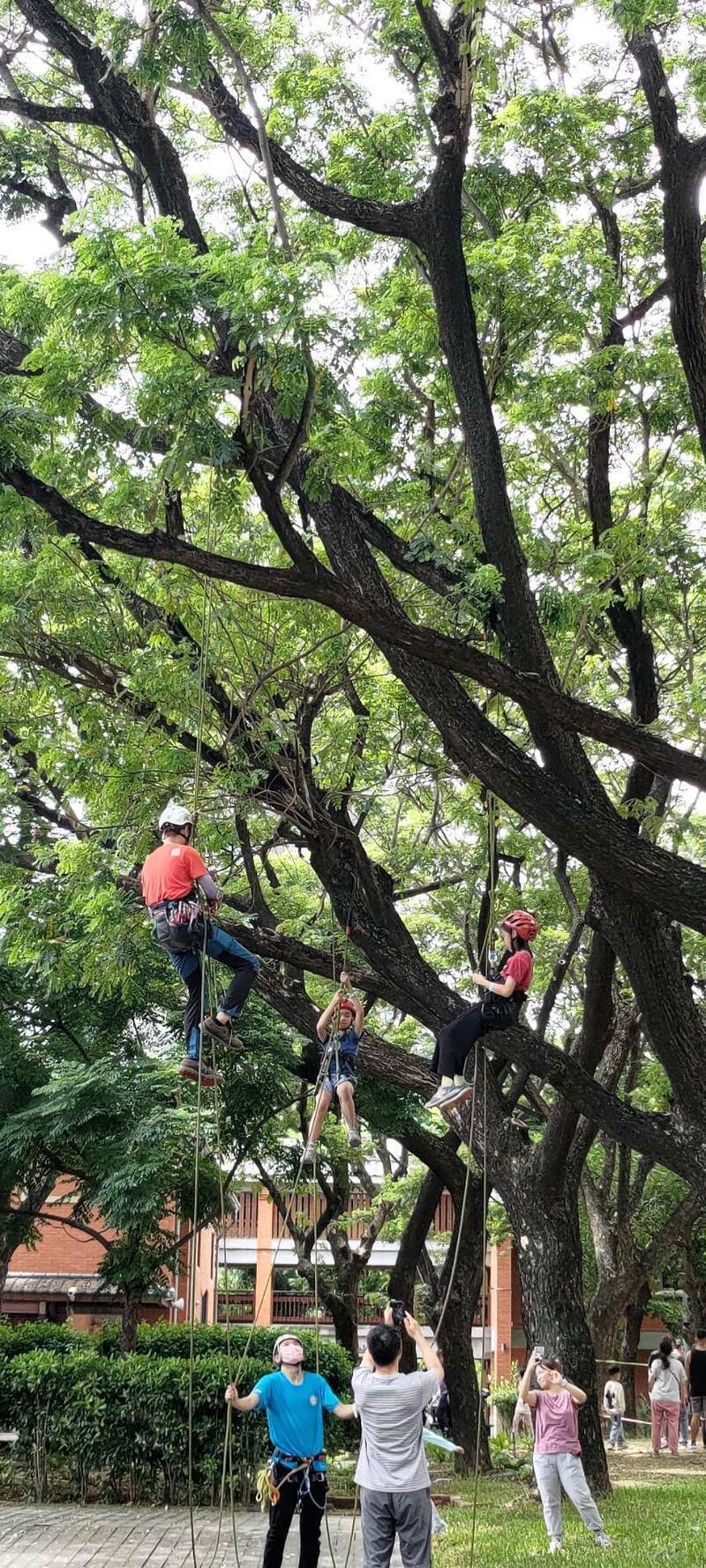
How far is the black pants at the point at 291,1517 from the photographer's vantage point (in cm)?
713

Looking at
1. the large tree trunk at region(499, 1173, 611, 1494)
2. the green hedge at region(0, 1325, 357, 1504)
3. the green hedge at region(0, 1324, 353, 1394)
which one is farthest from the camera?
the green hedge at region(0, 1324, 353, 1394)

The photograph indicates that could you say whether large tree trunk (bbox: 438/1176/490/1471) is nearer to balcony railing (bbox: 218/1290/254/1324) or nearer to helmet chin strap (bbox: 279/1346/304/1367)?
helmet chin strap (bbox: 279/1346/304/1367)

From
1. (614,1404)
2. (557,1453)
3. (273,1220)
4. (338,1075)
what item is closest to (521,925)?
(338,1075)

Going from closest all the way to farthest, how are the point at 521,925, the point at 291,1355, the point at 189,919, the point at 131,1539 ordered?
the point at 189,919, the point at 291,1355, the point at 521,925, the point at 131,1539

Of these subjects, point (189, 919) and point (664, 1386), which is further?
point (664, 1386)

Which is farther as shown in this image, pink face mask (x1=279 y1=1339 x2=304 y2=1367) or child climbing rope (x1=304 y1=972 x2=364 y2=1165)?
child climbing rope (x1=304 y1=972 x2=364 y2=1165)

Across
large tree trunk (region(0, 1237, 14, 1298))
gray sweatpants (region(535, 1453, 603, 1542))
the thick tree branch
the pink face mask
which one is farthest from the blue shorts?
large tree trunk (region(0, 1237, 14, 1298))

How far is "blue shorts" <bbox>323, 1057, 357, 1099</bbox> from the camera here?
9.27 metres

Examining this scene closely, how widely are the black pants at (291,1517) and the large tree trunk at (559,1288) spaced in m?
5.59

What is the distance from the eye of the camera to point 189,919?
725 cm

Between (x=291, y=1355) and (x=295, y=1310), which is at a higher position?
(x=295, y=1310)

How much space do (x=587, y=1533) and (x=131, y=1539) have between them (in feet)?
11.9

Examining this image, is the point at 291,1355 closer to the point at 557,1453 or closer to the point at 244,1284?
the point at 557,1453

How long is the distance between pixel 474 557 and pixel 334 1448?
9971mm
